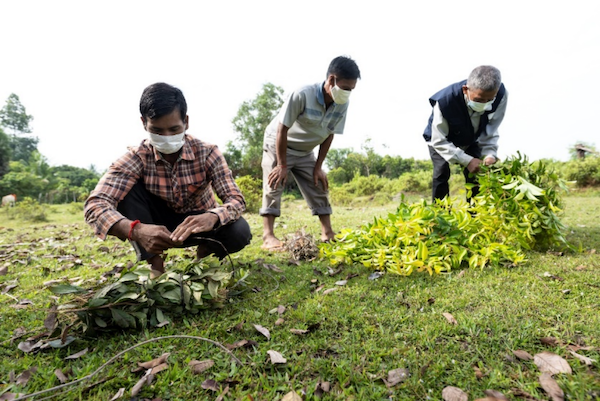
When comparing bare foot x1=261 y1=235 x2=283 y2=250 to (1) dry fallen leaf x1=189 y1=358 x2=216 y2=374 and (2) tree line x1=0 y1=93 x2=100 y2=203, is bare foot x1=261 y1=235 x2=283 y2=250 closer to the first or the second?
(1) dry fallen leaf x1=189 y1=358 x2=216 y2=374

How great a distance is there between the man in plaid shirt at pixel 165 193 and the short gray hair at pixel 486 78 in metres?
2.53

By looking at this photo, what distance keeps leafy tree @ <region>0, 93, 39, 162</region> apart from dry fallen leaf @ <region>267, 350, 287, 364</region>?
53.1 meters

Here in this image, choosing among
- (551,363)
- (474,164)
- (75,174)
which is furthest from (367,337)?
(75,174)

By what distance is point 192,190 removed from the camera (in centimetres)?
281

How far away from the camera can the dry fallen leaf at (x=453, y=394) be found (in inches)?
53.9

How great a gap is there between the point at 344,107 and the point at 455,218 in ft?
5.61

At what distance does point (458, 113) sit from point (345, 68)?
52.2 inches

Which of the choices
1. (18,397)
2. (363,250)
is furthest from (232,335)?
(363,250)

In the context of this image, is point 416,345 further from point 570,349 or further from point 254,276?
point 254,276

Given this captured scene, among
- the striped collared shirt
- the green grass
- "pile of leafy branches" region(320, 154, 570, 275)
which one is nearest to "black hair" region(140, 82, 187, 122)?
the green grass

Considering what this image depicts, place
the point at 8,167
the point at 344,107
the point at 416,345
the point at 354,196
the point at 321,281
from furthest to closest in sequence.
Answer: the point at 8,167 → the point at 354,196 → the point at 344,107 → the point at 321,281 → the point at 416,345

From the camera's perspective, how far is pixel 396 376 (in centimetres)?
151

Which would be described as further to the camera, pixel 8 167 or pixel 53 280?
pixel 8 167

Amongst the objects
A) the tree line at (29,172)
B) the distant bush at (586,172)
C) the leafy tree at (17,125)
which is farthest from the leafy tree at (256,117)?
the leafy tree at (17,125)
